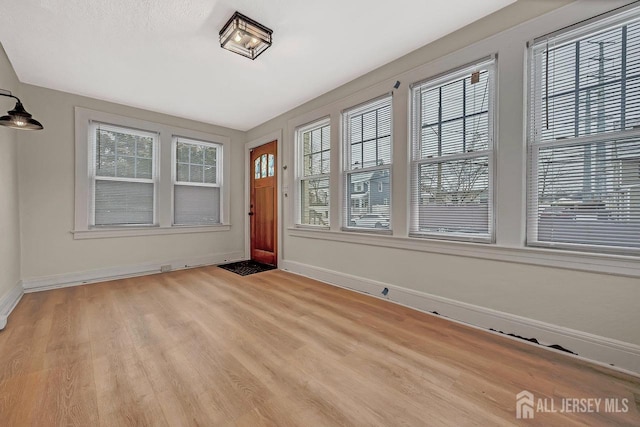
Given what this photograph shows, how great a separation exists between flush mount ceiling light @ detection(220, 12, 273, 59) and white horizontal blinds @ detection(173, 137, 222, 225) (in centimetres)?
262

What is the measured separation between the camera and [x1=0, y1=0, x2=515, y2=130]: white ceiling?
2.10 m

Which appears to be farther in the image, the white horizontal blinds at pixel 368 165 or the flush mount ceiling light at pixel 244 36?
the white horizontal blinds at pixel 368 165

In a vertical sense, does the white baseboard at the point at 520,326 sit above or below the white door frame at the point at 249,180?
below

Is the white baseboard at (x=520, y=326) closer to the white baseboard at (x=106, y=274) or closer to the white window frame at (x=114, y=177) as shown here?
the white baseboard at (x=106, y=274)

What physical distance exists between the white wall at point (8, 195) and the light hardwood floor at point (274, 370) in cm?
52

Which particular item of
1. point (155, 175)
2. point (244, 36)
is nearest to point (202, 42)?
point (244, 36)

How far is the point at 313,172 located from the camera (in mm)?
4031

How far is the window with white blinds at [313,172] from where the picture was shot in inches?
150

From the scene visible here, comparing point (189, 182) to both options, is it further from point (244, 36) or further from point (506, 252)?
point (506, 252)

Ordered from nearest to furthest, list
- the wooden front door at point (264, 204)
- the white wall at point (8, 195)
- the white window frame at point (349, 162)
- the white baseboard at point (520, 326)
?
the white baseboard at point (520, 326)
the white wall at point (8, 195)
the white window frame at point (349, 162)
the wooden front door at point (264, 204)

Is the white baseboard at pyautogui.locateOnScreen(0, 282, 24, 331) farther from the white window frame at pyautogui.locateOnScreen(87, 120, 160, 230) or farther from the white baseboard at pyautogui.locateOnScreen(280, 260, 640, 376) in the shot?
the white baseboard at pyautogui.locateOnScreen(280, 260, 640, 376)

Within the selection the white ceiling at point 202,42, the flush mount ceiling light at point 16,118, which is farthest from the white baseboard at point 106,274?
→ the white ceiling at point 202,42

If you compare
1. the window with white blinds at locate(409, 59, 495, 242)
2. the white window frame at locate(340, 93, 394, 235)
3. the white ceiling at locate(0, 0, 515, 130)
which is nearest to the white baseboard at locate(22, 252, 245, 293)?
the white ceiling at locate(0, 0, 515, 130)

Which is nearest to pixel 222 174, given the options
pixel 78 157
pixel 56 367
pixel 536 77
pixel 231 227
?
pixel 231 227
